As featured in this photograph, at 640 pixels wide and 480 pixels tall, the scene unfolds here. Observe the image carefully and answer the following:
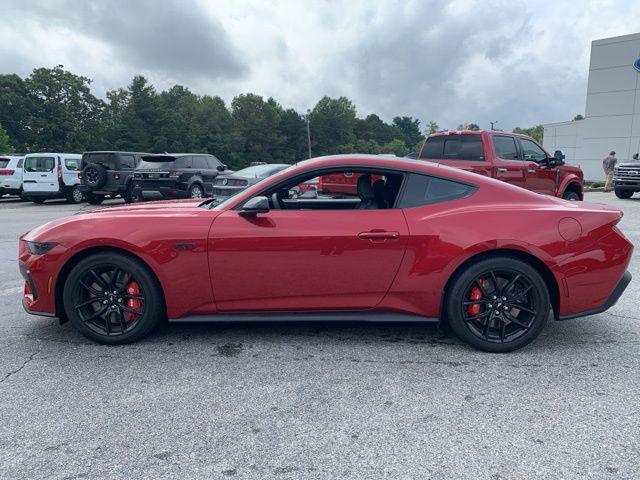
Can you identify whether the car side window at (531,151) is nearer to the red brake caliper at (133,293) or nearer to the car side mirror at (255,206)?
the car side mirror at (255,206)

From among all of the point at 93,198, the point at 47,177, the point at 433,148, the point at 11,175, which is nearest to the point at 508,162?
the point at 433,148

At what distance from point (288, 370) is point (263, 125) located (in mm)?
82508

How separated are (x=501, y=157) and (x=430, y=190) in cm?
649

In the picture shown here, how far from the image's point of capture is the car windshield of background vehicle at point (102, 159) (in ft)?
50.2

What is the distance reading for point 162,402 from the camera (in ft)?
8.93

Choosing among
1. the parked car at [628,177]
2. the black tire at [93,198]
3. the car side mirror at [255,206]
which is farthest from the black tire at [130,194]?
the parked car at [628,177]

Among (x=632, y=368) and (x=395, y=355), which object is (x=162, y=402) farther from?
(x=632, y=368)

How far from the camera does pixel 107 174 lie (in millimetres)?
15078

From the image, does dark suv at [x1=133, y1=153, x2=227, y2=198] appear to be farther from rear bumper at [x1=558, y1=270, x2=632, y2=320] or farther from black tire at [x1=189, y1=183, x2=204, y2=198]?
rear bumper at [x1=558, y1=270, x2=632, y2=320]

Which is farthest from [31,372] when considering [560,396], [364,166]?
[560,396]

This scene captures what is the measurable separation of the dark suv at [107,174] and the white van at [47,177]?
1.44 metres

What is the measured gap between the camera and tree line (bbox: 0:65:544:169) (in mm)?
57062

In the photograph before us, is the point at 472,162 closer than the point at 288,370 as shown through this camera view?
No

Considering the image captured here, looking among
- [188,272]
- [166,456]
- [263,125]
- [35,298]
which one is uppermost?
[263,125]
